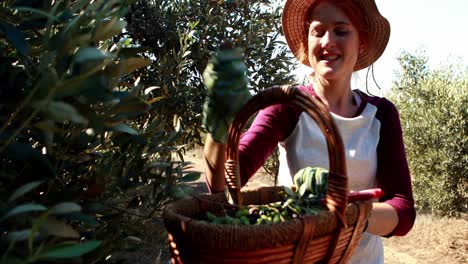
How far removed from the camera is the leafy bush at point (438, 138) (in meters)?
9.79

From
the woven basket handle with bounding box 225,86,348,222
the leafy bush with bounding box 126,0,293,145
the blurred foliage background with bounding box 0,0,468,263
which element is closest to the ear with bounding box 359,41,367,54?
the blurred foliage background with bounding box 0,0,468,263

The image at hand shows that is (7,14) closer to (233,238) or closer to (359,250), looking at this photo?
(233,238)

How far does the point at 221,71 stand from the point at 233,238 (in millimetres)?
353

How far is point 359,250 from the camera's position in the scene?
195 cm

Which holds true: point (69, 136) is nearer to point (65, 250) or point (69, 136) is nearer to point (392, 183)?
point (65, 250)

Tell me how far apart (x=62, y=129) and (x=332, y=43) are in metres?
1.35

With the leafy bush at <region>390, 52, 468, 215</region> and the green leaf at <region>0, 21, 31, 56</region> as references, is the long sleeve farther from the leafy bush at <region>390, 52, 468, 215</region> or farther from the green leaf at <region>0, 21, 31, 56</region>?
the leafy bush at <region>390, 52, 468, 215</region>

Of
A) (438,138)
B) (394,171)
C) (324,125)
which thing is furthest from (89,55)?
(438,138)

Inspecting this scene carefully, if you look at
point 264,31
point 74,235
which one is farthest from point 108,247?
point 264,31

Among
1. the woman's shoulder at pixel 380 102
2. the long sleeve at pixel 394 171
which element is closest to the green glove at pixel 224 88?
the long sleeve at pixel 394 171

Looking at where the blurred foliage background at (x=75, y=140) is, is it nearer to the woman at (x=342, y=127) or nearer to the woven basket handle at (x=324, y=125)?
the woven basket handle at (x=324, y=125)

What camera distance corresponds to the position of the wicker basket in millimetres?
998

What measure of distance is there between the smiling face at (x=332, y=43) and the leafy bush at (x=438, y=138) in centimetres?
872

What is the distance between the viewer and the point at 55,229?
71cm
